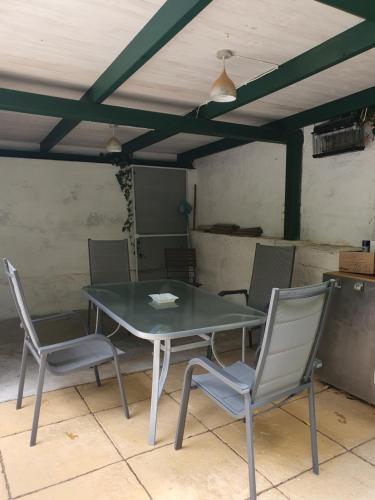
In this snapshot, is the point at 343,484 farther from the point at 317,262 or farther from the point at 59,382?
the point at 59,382

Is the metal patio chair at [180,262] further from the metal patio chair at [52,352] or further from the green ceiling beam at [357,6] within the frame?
the green ceiling beam at [357,6]

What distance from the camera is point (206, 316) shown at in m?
2.36

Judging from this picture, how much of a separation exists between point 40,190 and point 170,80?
3.07 m

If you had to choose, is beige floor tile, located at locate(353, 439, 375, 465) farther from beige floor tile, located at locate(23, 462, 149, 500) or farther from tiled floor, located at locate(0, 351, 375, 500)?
beige floor tile, located at locate(23, 462, 149, 500)

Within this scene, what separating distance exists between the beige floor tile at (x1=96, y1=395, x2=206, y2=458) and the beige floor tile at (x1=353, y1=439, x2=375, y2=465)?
93 cm

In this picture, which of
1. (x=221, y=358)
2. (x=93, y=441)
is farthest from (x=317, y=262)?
(x=93, y=441)

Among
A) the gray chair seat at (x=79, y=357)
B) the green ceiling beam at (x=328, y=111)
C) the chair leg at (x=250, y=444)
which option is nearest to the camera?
the chair leg at (x=250, y=444)

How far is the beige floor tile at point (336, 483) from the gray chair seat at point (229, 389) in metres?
0.51

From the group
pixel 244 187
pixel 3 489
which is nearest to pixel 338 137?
pixel 244 187

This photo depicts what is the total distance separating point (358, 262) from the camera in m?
2.65

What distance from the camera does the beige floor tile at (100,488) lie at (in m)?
1.74

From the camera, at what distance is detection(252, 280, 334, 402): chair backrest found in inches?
61.2

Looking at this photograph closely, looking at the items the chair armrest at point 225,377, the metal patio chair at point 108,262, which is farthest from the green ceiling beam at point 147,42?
the chair armrest at point 225,377

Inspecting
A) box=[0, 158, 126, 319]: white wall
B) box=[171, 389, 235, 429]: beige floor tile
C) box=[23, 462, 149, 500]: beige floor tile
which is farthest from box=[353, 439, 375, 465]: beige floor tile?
box=[0, 158, 126, 319]: white wall
